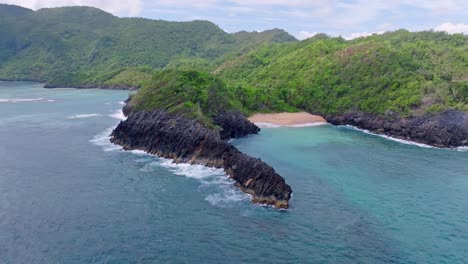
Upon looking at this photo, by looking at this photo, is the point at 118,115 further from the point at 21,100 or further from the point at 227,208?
the point at 227,208

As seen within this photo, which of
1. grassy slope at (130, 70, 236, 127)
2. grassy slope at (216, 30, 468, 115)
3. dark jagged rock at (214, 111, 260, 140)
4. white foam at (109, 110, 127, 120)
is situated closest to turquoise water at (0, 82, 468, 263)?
dark jagged rock at (214, 111, 260, 140)

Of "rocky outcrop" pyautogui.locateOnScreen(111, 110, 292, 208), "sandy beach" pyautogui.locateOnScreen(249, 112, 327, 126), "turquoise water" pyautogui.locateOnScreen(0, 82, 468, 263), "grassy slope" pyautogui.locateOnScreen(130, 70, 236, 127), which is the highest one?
"grassy slope" pyautogui.locateOnScreen(130, 70, 236, 127)

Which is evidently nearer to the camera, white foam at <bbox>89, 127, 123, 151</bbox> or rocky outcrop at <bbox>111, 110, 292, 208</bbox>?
rocky outcrop at <bbox>111, 110, 292, 208</bbox>

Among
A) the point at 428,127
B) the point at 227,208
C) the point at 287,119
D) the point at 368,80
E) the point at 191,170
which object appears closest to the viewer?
the point at 227,208

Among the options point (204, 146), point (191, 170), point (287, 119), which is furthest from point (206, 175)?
point (287, 119)

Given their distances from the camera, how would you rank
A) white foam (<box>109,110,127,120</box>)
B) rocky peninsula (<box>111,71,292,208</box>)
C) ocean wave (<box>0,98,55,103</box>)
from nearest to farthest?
rocky peninsula (<box>111,71,292,208</box>)
white foam (<box>109,110,127,120</box>)
ocean wave (<box>0,98,55,103</box>)

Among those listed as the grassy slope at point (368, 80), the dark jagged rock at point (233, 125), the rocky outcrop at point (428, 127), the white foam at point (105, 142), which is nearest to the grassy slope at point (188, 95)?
the dark jagged rock at point (233, 125)

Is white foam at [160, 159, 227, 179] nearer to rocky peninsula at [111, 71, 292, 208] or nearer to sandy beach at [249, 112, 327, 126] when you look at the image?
rocky peninsula at [111, 71, 292, 208]
